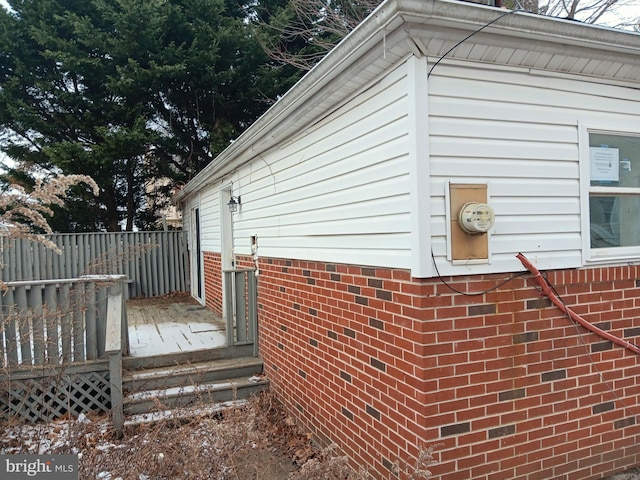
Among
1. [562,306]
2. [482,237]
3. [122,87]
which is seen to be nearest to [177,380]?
[482,237]

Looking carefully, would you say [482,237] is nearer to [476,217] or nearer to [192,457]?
[476,217]

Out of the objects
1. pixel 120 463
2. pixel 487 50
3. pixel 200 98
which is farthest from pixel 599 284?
pixel 200 98

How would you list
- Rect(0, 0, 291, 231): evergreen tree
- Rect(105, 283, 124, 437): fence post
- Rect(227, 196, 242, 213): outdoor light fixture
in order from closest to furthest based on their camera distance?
Rect(105, 283, 124, 437): fence post → Rect(227, 196, 242, 213): outdoor light fixture → Rect(0, 0, 291, 231): evergreen tree

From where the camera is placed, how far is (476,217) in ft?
8.43

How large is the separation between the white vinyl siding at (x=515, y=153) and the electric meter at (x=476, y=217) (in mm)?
114

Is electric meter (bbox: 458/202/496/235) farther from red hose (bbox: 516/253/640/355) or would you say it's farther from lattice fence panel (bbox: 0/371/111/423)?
lattice fence panel (bbox: 0/371/111/423)

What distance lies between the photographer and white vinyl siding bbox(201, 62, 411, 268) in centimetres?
279

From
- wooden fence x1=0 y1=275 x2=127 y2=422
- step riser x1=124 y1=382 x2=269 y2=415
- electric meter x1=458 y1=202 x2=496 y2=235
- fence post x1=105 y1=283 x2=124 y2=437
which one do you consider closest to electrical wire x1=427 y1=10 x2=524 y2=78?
electric meter x1=458 y1=202 x2=496 y2=235

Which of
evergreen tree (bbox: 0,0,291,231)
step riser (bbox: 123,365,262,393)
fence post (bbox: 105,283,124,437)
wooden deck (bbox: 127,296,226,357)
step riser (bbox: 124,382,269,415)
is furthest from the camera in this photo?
evergreen tree (bbox: 0,0,291,231)

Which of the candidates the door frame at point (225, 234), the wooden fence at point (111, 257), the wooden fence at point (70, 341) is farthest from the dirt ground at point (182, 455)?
the wooden fence at point (111, 257)

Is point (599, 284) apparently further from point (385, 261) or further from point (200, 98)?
point (200, 98)

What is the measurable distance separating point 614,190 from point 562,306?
3.20 feet

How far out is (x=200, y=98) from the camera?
44.5ft

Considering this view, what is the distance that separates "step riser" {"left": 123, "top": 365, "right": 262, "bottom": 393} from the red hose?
3.60 meters
